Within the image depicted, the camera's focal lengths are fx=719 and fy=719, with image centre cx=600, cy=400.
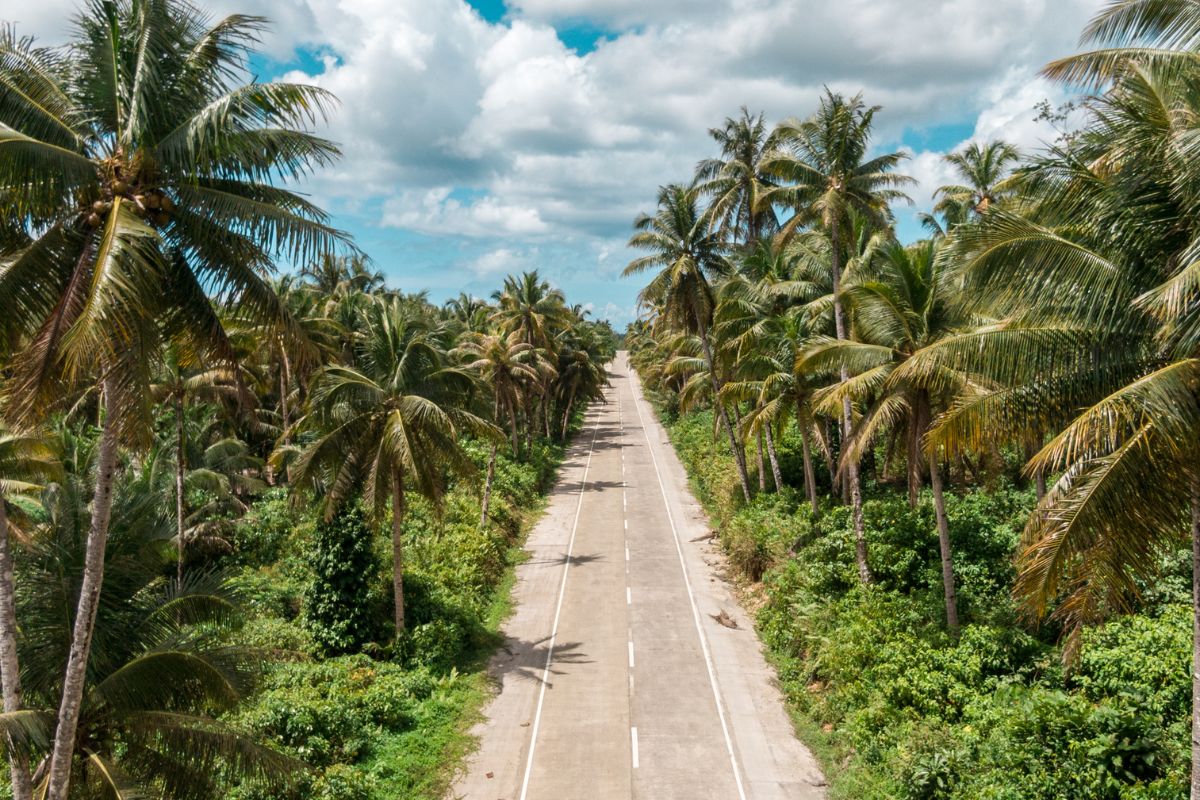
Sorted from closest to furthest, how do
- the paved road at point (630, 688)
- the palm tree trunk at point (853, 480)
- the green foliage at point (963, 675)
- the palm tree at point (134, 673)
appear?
the palm tree at point (134, 673) < the green foliage at point (963, 675) < the paved road at point (630, 688) < the palm tree trunk at point (853, 480)

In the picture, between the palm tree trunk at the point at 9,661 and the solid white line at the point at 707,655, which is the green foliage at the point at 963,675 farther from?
the palm tree trunk at the point at 9,661

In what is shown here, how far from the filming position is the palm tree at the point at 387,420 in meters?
17.1

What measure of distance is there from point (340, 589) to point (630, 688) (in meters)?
8.06

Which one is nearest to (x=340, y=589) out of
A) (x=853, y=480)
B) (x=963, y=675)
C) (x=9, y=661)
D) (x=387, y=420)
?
(x=387, y=420)

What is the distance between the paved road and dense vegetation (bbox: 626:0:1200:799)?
1.31 m

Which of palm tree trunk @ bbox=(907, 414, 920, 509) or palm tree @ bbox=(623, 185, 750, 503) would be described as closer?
palm tree trunk @ bbox=(907, 414, 920, 509)

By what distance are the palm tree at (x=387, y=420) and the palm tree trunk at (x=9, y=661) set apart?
8.69 metres

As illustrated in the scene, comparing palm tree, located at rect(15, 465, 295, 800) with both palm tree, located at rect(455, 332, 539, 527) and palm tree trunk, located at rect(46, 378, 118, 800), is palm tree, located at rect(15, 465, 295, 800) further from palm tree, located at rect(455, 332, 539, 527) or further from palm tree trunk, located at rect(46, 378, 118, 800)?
palm tree, located at rect(455, 332, 539, 527)

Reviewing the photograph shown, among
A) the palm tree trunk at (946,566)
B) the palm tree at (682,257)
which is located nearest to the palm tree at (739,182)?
the palm tree at (682,257)

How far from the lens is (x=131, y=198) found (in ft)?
23.3

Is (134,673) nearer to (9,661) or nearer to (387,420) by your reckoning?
(9,661)

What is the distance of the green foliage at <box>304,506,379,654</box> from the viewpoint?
19047 millimetres

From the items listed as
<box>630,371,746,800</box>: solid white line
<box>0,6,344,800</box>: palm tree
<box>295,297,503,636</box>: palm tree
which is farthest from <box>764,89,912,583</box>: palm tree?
<box>0,6,344,800</box>: palm tree

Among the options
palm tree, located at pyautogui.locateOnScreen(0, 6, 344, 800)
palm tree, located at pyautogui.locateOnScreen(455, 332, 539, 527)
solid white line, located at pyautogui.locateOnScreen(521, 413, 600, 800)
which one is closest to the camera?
palm tree, located at pyautogui.locateOnScreen(0, 6, 344, 800)
